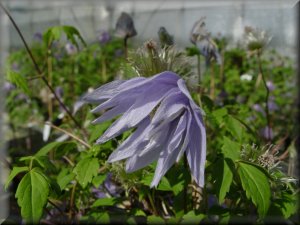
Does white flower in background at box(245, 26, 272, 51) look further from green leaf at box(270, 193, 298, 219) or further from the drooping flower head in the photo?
green leaf at box(270, 193, 298, 219)

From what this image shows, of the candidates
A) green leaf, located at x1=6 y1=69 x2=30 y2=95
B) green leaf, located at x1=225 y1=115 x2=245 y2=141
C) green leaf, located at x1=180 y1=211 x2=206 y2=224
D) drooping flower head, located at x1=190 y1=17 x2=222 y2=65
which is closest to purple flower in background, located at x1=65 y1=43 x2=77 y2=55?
drooping flower head, located at x1=190 y1=17 x2=222 y2=65

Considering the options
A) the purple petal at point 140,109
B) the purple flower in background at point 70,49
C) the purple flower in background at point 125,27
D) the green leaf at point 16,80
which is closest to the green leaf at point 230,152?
the purple petal at point 140,109

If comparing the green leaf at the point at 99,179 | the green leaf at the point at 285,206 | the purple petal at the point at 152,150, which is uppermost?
the purple petal at the point at 152,150

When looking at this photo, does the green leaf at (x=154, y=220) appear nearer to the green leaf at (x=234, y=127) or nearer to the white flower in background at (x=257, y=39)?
the green leaf at (x=234, y=127)

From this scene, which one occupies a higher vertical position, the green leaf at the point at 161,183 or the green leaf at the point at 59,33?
the green leaf at the point at 59,33

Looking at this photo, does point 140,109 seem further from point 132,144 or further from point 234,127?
point 234,127

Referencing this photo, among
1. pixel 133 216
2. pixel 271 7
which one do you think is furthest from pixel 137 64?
pixel 271 7

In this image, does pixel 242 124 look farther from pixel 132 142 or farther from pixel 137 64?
pixel 132 142

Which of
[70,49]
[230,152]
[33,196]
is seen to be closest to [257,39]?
[230,152]
